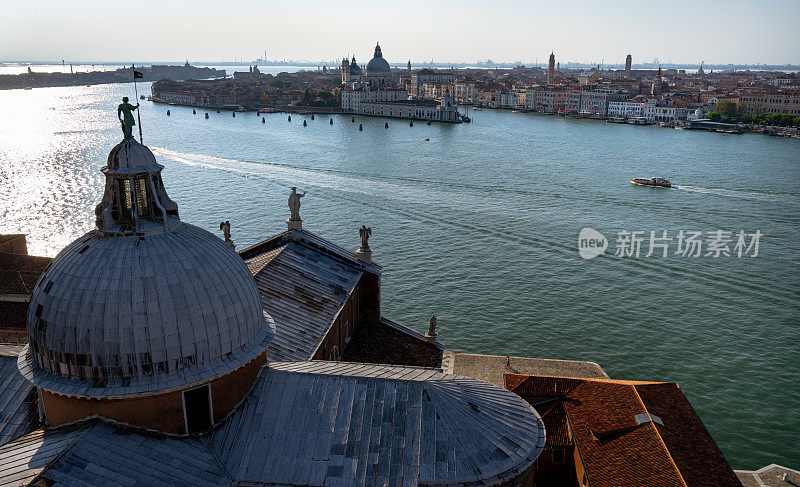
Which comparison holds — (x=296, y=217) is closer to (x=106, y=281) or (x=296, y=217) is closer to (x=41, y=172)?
(x=106, y=281)

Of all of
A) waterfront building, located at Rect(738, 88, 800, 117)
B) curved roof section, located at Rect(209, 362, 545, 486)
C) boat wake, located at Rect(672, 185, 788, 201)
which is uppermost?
waterfront building, located at Rect(738, 88, 800, 117)

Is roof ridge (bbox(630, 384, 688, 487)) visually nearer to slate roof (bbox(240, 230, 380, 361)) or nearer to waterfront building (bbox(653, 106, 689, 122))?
slate roof (bbox(240, 230, 380, 361))

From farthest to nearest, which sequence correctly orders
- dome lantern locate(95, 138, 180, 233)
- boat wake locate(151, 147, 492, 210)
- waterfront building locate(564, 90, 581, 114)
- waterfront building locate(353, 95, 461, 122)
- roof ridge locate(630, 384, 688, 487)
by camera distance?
1. waterfront building locate(564, 90, 581, 114)
2. waterfront building locate(353, 95, 461, 122)
3. boat wake locate(151, 147, 492, 210)
4. roof ridge locate(630, 384, 688, 487)
5. dome lantern locate(95, 138, 180, 233)

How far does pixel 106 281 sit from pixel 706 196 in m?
67.3

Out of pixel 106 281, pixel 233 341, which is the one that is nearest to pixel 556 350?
pixel 233 341

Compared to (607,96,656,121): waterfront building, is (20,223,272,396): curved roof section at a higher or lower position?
lower

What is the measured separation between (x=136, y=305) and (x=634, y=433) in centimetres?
A: 1664

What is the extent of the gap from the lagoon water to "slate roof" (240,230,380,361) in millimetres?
10599

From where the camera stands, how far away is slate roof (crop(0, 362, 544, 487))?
1153cm

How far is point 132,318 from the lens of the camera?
12102mm

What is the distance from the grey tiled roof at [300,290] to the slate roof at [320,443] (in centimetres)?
469

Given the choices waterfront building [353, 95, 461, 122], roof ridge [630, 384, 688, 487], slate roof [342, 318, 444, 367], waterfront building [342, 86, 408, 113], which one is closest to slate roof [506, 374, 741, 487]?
roof ridge [630, 384, 688, 487]

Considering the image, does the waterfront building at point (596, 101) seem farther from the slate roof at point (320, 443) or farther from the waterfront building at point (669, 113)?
the slate roof at point (320, 443)

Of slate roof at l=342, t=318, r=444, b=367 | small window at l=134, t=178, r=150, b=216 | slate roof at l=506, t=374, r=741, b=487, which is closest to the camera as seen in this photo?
small window at l=134, t=178, r=150, b=216
